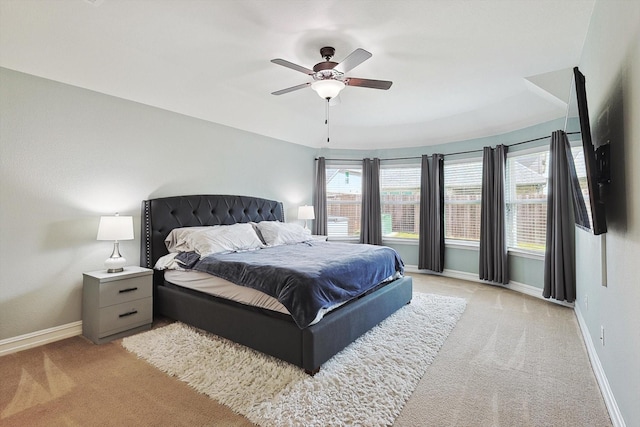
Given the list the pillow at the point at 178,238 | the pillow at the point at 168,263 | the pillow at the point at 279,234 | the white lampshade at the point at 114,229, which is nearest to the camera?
the white lampshade at the point at 114,229

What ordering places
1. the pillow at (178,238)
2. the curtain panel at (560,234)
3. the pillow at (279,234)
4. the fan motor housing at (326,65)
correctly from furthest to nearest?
the pillow at (279,234), the curtain panel at (560,234), the pillow at (178,238), the fan motor housing at (326,65)

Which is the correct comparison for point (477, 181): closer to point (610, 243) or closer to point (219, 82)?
point (610, 243)

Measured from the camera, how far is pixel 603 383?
2.04 metres

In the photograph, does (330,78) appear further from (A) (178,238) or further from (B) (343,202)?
(B) (343,202)

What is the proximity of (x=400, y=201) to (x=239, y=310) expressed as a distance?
4344mm

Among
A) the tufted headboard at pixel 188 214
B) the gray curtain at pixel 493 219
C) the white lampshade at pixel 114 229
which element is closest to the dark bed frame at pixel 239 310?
the tufted headboard at pixel 188 214

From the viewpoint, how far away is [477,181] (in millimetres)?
5242

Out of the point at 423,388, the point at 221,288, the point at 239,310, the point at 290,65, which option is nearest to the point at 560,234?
the point at 423,388

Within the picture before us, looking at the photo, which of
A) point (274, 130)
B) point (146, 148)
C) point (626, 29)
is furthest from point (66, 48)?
point (626, 29)

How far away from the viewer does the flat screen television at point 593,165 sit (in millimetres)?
1621

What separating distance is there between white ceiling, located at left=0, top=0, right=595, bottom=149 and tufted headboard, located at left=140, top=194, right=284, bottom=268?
115 centimetres

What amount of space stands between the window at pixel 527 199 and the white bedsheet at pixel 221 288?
3.95m

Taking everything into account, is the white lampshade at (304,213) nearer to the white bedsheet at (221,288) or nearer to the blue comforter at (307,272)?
the blue comforter at (307,272)

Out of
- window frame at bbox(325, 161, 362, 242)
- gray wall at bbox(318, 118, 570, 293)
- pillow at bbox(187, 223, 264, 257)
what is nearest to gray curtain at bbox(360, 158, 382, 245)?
window frame at bbox(325, 161, 362, 242)
